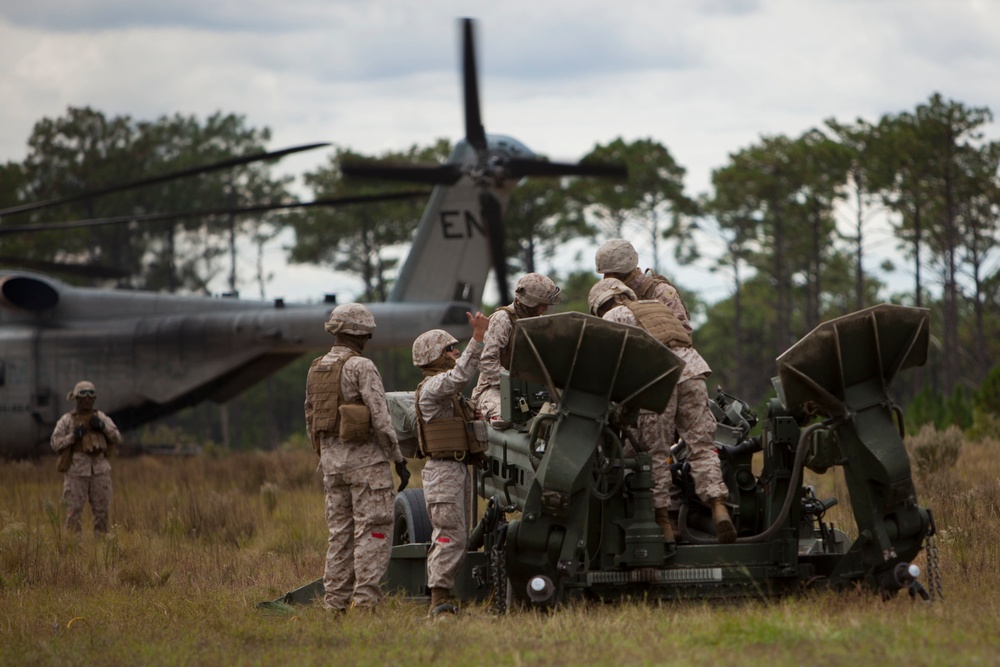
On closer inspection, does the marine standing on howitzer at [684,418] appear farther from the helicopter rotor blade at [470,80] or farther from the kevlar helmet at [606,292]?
the helicopter rotor blade at [470,80]

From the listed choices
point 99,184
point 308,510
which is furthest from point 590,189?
point 308,510

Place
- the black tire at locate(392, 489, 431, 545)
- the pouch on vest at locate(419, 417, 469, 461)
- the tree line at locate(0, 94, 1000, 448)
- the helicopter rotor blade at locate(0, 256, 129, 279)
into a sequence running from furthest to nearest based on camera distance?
the tree line at locate(0, 94, 1000, 448), the helicopter rotor blade at locate(0, 256, 129, 279), the black tire at locate(392, 489, 431, 545), the pouch on vest at locate(419, 417, 469, 461)

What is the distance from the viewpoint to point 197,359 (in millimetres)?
23172

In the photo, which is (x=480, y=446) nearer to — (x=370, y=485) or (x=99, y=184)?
(x=370, y=485)

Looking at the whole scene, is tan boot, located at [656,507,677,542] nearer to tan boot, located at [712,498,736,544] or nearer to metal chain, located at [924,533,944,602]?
tan boot, located at [712,498,736,544]

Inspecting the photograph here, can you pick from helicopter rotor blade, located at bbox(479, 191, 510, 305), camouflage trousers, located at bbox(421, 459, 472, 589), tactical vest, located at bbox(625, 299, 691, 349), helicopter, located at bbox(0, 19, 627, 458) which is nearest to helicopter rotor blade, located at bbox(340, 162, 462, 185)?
helicopter, located at bbox(0, 19, 627, 458)

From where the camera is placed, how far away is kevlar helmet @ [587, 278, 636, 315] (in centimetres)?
791

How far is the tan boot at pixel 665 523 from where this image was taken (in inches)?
288

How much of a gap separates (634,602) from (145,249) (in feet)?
166

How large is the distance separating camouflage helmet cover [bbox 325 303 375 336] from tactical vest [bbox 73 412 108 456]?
6.49m

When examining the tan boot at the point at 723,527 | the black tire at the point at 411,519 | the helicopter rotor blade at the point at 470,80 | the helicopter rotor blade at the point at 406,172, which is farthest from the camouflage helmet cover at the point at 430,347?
the helicopter rotor blade at the point at 470,80

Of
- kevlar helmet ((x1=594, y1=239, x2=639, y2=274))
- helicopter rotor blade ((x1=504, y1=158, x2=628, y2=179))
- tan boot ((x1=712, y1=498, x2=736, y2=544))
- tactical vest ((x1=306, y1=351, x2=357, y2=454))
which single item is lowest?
tan boot ((x1=712, y1=498, x2=736, y2=544))

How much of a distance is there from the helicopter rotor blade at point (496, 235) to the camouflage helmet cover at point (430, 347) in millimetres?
14695

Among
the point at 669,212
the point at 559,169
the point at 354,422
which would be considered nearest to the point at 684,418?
the point at 354,422
